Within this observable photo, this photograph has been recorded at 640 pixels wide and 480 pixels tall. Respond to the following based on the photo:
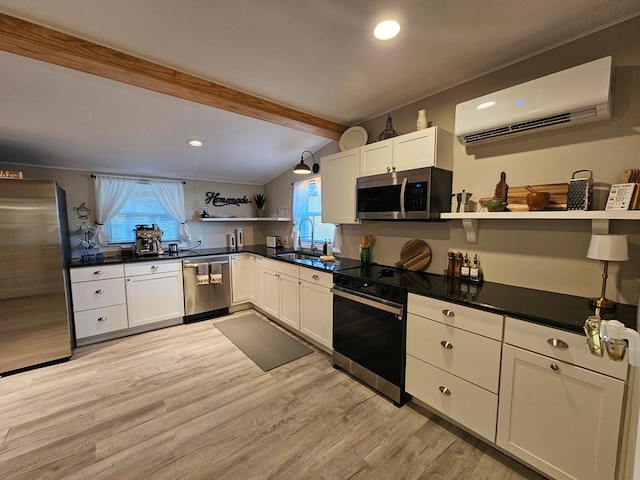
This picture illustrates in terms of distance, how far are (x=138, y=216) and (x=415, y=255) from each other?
3734 mm

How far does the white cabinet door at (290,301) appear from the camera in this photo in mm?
3205

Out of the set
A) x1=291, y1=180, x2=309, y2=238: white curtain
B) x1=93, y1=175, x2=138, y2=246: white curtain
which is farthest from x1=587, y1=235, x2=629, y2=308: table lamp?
x1=93, y1=175, x2=138, y2=246: white curtain

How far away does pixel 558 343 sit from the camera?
4.58 ft

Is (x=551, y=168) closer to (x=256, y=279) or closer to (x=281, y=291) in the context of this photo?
(x=281, y=291)

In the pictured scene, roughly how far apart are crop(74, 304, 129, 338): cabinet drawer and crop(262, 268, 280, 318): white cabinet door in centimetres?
166

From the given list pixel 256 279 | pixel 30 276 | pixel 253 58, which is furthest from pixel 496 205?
pixel 30 276

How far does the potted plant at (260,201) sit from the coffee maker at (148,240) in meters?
1.64

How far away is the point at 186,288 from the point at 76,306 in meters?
1.11

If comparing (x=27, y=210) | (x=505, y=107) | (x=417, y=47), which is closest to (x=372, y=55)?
(x=417, y=47)

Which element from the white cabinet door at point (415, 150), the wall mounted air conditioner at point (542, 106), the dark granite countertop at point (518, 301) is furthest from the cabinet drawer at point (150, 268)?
the wall mounted air conditioner at point (542, 106)

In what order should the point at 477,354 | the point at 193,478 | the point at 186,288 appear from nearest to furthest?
the point at 193,478 < the point at 477,354 < the point at 186,288

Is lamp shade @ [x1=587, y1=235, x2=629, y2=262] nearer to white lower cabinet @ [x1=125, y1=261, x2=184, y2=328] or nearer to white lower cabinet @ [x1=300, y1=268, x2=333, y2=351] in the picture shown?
white lower cabinet @ [x1=300, y1=268, x2=333, y2=351]

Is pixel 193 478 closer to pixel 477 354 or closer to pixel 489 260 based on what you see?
pixel 477 354

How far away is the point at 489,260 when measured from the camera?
2.22 metres
